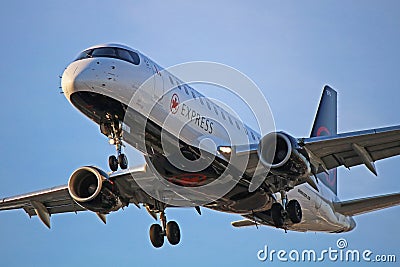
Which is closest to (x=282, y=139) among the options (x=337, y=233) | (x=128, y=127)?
(x=128, y=127)

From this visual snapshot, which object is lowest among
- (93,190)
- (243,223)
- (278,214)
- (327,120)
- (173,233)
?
(173,233)

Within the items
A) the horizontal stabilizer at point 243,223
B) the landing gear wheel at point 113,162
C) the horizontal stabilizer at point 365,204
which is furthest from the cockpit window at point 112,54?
the horizontal stabilizer at point 365,204

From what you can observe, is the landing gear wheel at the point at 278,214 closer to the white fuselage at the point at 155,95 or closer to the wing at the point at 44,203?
the white fuselage at the point at 155,95

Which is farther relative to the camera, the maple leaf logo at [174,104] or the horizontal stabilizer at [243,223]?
the horizontal stabilizer at [243,223]

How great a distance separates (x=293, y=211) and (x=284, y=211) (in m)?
0.38

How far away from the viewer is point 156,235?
1516 inches

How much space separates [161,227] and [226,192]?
12.8ft

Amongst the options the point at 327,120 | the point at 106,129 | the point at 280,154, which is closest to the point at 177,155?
the point at 106,129

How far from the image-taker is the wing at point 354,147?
33.7 m

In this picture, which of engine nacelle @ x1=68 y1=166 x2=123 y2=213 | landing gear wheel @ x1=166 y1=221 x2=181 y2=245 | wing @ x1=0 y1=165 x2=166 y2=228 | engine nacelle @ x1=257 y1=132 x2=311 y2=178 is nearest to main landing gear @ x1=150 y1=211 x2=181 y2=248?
landing gear wheel @ x1=166 y1=221 x2=181 y2=245

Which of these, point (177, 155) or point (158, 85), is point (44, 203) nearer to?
point (177, 155)

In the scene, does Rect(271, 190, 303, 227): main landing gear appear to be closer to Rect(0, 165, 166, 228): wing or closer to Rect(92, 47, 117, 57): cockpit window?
Rect(0, 165, 166, 228): wing

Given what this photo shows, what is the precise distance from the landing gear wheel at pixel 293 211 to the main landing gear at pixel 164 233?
5104mm

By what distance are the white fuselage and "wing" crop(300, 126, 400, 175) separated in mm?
3300
